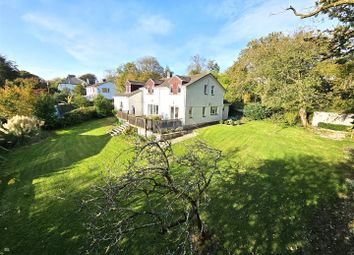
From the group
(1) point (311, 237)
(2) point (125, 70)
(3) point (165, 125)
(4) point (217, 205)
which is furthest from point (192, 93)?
(2) point (125, 70)

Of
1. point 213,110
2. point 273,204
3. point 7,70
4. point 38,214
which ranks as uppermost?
point 7,70

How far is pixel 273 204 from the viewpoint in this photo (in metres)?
7.12

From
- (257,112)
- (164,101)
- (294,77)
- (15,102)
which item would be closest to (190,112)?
(164,101)

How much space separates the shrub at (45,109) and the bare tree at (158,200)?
842 inches

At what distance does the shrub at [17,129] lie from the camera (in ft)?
52.3

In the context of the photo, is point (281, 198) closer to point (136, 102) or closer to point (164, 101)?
point (164, 101)

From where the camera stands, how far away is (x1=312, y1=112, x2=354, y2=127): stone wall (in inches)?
648

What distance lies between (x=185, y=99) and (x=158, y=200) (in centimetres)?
1233

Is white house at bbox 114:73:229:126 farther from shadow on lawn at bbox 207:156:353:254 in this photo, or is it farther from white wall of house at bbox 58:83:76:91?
white wall of house at bbox 58:83:76:91

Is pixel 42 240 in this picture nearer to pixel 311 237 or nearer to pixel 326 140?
pixel 311 237

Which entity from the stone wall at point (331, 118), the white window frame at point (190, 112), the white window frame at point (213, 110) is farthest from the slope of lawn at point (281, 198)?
the white window frame at point (213, 110)

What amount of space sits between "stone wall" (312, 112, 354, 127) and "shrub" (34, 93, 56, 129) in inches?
1246

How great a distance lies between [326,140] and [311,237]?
38.3 feet

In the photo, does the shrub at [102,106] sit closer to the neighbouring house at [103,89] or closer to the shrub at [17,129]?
the shrub at [17,129]
